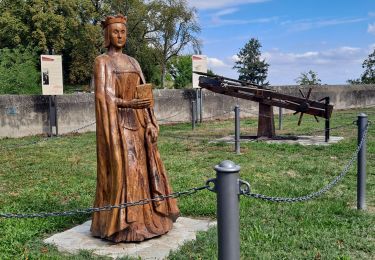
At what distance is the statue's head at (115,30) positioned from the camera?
4.66 m

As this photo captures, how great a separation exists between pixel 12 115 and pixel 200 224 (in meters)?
10.2

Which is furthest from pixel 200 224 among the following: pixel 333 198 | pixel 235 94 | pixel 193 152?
pixel 235 94

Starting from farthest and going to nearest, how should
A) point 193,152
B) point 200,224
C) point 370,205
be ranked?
1. point 193,152
2. point 370,205
3. point 200,224

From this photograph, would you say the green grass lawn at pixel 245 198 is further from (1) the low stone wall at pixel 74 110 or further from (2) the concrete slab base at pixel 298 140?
(1) the low stone wall at pixel 74 110

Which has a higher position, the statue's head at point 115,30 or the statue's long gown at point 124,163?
the statue's head at point 115,30

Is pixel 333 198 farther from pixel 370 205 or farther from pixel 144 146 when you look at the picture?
pixel 144 146

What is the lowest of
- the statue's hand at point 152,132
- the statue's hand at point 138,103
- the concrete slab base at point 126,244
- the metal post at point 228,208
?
the concrete slab base at point 126,244

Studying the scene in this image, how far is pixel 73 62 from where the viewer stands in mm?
42906

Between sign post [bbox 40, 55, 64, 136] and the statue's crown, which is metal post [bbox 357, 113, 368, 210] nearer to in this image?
the statue's crown

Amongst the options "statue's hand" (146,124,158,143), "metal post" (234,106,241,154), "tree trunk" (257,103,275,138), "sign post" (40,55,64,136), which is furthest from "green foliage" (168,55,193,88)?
"statue's hand" (146,124,158,143)

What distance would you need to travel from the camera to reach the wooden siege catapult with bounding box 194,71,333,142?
37.2 feet

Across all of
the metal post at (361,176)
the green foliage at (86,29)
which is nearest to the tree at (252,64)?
the green foliage at (86,29)

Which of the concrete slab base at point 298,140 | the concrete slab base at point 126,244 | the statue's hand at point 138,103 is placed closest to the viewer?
the concrete slab base at point 126,244

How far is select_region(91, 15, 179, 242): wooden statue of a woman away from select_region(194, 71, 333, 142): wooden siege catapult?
22.6 ft
